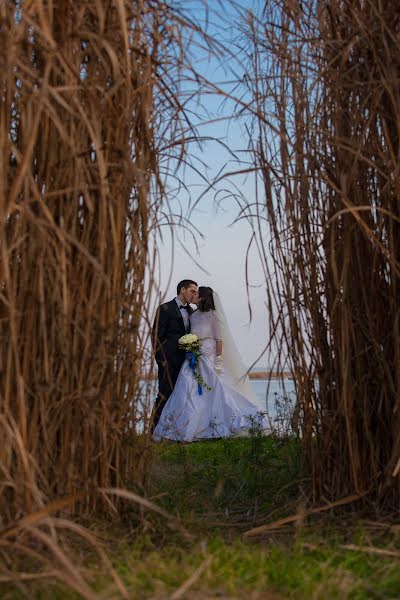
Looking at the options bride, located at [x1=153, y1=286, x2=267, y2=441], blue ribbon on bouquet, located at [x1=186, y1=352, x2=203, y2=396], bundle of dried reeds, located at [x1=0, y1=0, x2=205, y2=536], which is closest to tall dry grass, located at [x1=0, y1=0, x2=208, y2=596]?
bundle of dried reeds, located at [x1=0, y1=0, x2=205, y2=536]

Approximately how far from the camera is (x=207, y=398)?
645 cm

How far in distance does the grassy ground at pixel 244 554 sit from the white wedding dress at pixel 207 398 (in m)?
3.78

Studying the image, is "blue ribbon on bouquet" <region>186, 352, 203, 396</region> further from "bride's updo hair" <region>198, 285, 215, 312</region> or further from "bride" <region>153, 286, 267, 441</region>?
"bride's updo hair" <region>198, 285, 215, 312</region>

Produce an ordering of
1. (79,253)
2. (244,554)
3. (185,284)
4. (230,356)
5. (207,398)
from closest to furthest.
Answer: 1. (244,554)
2. (79,253)
3. (207,398)
4. (185,284)
5. (230,356)

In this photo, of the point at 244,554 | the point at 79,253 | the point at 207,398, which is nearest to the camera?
the point at 244,554

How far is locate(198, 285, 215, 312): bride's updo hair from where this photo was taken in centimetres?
656

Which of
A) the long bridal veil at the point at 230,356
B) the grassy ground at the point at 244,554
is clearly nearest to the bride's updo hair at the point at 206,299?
the long bridal veil at the point at 230,356

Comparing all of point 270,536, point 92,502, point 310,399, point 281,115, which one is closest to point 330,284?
point 310,399

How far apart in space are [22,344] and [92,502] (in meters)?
0.43

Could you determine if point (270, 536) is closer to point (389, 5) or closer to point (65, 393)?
point (65, 393)

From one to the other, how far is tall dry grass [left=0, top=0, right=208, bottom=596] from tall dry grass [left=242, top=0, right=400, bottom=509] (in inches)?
13.3

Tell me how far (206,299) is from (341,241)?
4.56 metres

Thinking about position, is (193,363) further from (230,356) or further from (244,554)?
(244,554)

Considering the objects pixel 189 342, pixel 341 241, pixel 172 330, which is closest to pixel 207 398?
pixel 189 342
